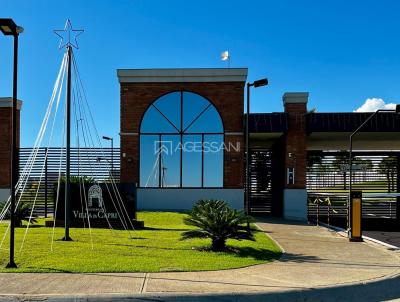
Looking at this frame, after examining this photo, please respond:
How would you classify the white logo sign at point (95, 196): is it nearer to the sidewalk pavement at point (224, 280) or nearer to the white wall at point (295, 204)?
the sidewalk pavement at point (224, 280)

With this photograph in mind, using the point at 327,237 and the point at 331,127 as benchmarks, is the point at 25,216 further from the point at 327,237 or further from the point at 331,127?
the point at 331,127

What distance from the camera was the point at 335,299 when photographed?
25.1 ft

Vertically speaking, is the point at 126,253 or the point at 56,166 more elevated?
the point at 56,166

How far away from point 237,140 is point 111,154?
6551 millimetres

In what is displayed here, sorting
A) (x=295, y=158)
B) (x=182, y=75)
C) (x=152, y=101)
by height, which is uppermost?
(x=182, y=75)

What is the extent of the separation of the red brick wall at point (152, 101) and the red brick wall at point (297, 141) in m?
2.36

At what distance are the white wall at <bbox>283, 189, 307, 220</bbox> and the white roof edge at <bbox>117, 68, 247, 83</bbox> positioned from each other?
6.14 metres

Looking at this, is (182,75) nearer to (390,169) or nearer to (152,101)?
(152,101)

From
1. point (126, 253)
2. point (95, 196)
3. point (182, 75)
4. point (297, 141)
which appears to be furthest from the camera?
point (182, 75)

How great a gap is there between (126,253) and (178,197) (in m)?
13.4

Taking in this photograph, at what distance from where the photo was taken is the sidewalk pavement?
7.23 metres

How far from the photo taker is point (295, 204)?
23594mm

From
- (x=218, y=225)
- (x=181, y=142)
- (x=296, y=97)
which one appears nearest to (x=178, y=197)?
(x=181, y=142)

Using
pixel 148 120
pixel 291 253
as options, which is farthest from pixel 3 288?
pixel 148 120
